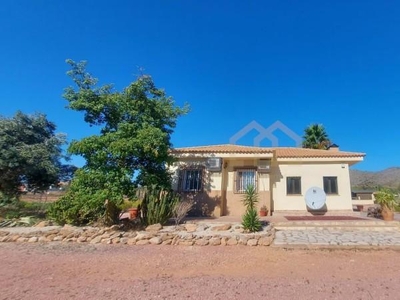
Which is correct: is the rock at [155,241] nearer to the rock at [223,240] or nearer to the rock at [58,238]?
the rock at [223,240]

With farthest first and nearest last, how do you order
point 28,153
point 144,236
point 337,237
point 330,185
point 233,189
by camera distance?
point 330,185 → point 233,189 → point 28,153 → point 144,236 → point 337,237

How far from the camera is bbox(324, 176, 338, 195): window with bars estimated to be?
56.0 feet

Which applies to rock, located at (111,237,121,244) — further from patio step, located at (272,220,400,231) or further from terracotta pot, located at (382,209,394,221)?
terracotta pot, located at (382,209,394,221)

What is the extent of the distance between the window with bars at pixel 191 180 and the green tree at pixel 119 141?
2.74 metres

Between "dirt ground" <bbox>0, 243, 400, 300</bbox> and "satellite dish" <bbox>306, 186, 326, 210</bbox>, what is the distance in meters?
7.59

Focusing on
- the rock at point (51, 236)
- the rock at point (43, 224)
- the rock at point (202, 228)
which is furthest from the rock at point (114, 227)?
the rock at point (43, 224)

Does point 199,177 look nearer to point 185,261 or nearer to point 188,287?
point 185,261

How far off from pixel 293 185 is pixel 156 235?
10.9m

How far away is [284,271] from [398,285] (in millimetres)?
2365

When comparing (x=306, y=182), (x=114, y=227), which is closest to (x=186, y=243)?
(x=114, y=227)

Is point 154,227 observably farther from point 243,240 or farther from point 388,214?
point 388,214

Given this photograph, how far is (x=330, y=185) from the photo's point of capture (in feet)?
56.2

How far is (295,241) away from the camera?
30.8 ft

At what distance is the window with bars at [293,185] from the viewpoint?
17328mm
